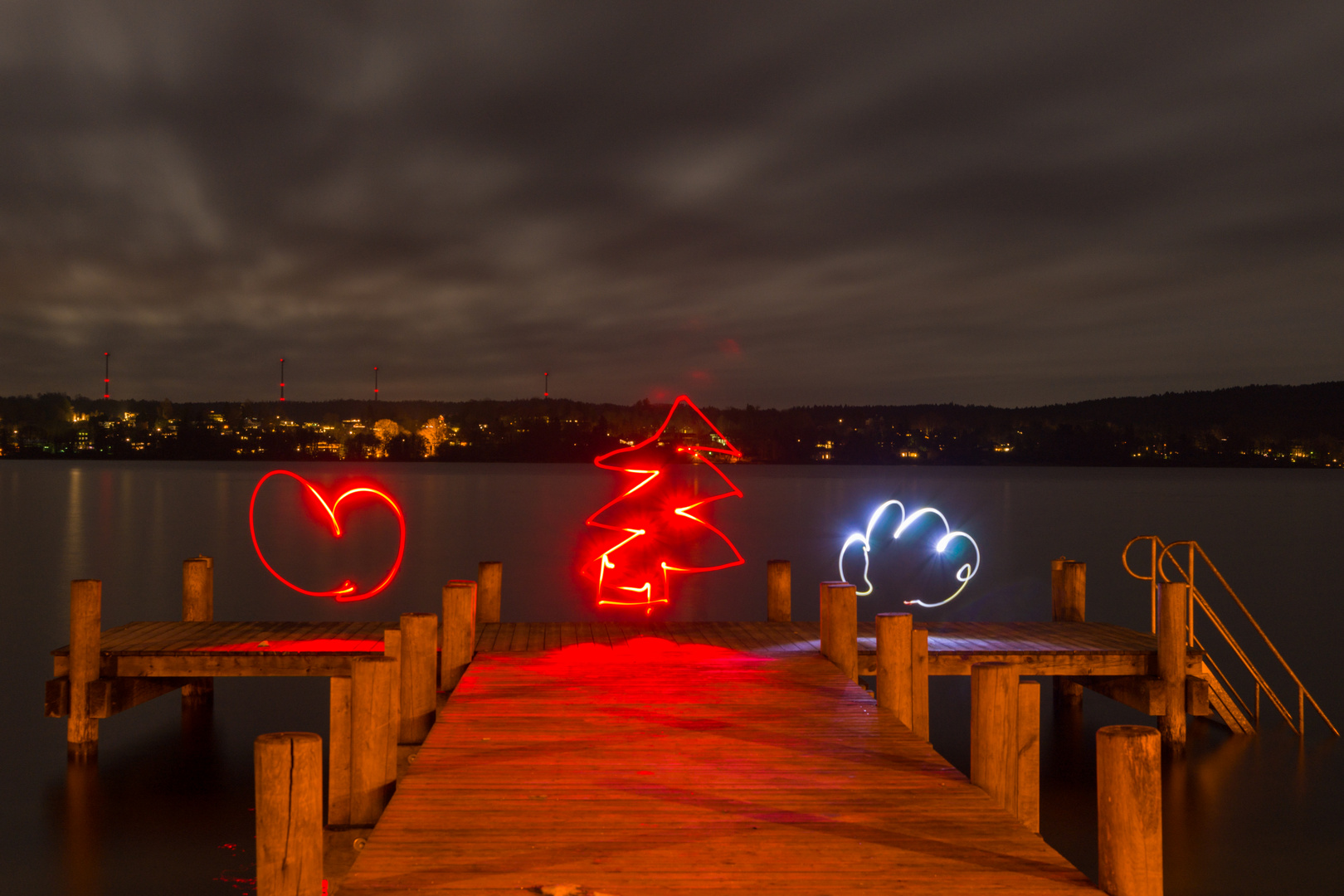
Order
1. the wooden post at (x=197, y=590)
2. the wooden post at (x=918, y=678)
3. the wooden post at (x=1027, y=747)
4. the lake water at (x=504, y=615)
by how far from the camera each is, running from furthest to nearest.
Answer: the wooden post at (x=197, y=590) → the lake water at (x=504, y=615) → the wooden post at (x=918, y=678) → the wooden post at (x=1027, y=747)

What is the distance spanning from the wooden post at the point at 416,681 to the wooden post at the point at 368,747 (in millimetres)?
1266

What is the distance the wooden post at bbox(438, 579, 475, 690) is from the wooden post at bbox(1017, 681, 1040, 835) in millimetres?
5106

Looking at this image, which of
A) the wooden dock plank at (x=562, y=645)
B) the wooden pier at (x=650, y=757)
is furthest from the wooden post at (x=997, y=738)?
the wooden dock plank at (x=562, y=645)

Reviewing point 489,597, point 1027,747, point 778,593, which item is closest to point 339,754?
point 1027,747

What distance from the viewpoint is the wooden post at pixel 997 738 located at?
6.27 m

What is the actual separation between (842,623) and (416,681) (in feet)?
13.3

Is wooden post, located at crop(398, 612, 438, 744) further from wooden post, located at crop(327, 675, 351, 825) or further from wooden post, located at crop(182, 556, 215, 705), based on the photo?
wooden post, located at crop(182, 556, 215, 705)

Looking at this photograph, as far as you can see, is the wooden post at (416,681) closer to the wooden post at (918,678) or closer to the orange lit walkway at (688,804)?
the orange lit walkway at (688,804)

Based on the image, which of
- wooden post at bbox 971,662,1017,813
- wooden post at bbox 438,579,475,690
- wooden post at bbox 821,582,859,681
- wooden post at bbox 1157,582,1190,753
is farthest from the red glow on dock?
wooden post at bbox 1157,582,1190,753

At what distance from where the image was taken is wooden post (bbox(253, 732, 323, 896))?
15.3 ft

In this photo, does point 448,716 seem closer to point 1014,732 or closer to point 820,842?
point 820,842

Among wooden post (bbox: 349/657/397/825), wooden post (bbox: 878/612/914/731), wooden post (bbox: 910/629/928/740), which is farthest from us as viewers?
wooden post (bbox: 910/629/928/740)

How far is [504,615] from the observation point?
82.5 ft

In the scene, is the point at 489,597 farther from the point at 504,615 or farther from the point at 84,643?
the point at 504,615
